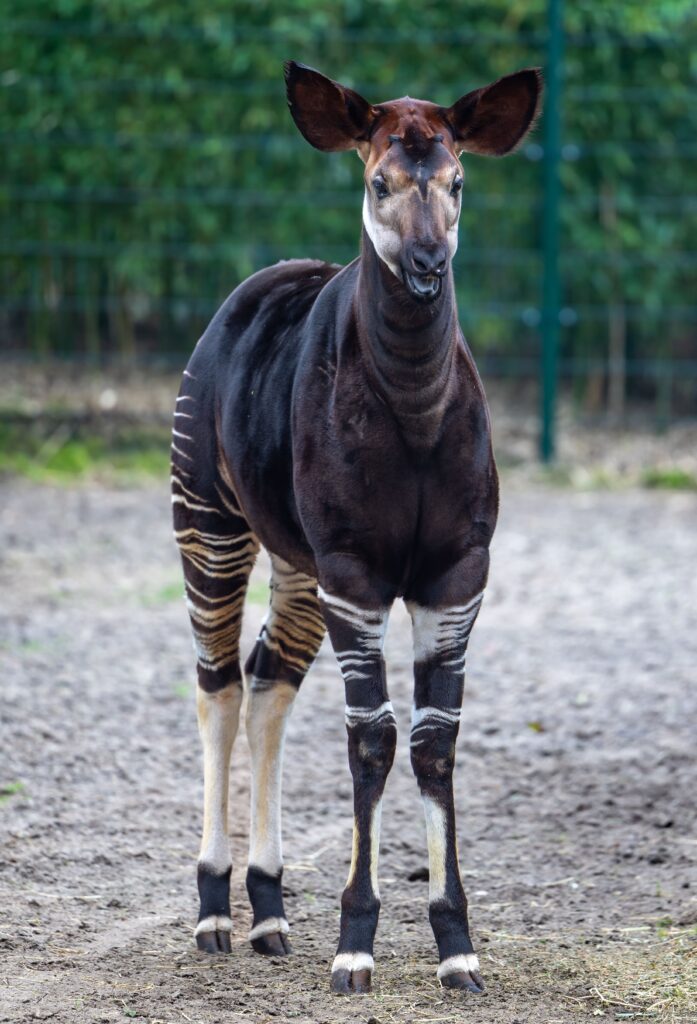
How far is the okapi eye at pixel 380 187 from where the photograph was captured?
2984 mm

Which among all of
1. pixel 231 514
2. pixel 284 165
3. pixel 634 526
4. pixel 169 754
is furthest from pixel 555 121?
pixel 231 514

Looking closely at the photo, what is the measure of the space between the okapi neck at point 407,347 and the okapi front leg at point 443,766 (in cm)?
40

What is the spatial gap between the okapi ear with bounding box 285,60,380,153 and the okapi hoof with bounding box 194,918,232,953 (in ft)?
5.69

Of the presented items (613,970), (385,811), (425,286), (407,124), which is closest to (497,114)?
(407,124)

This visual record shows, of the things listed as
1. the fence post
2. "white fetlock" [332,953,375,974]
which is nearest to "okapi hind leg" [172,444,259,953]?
"white fetlock" [332,953,375,974]

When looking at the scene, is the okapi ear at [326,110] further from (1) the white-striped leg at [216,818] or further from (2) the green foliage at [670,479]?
(2) the green foliage at [670,479]

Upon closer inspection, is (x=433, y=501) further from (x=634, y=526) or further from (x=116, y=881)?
(x=634, y=526)

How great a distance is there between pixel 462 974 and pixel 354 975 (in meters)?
0.22

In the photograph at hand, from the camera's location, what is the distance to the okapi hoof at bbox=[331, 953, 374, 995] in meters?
3.15

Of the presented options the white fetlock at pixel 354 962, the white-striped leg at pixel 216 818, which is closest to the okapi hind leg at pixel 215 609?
the white-striped leg at pixel 216 818

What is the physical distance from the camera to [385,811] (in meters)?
4.46

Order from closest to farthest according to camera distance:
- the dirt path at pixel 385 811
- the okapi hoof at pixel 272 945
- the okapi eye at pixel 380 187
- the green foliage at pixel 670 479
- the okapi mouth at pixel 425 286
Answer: the okapi mouth at pixel 425 286, the okapi eye at pixel 380 187, the dirt path at pixel 385 811, the okapi hoof at pixel 272 945, the green foliage at pixel 670 479

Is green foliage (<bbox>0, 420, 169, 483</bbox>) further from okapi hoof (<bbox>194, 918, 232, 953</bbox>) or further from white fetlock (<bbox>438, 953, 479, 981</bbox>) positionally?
white fetlock (<bbox>438, 953, 479, 981</bbox>)

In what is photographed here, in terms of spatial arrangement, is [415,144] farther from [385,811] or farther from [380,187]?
[385,811]
